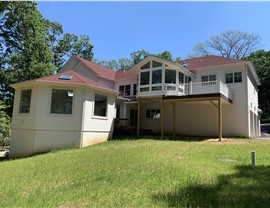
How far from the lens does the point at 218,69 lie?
19.3 meters

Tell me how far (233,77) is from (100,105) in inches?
407

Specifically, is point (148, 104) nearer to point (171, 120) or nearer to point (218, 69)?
point (171, 120)

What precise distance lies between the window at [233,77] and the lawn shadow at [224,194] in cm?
1371

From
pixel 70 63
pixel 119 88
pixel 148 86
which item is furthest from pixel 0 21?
pixel 148 86

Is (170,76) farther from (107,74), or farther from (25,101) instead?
(25,101)

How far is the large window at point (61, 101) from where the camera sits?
14542 millimetres

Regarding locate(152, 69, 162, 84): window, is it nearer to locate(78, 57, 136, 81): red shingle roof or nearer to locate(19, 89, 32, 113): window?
locate(78, 57, 136, 81): red shingle roof

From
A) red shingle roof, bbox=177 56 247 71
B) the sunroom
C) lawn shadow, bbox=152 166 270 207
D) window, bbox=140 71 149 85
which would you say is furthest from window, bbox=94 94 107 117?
lawn shadow, bbox=152 166 270 207

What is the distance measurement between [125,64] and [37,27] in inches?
892

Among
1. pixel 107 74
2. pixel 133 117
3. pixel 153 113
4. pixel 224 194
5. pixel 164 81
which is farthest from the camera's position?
pixel 107 74

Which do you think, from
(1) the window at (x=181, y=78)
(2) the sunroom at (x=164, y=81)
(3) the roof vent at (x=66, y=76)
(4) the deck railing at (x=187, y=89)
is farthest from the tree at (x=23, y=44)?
(1) the window at (x=181, y=78)

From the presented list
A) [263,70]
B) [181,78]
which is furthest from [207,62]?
[263,70]

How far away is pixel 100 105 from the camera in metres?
16.3

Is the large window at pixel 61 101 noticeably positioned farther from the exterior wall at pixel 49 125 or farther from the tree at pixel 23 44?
the tree at pixel 23 44
